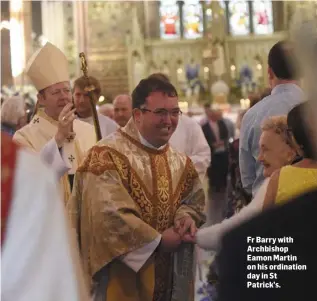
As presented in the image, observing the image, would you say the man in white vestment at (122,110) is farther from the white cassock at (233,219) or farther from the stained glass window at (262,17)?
the stained glass window at (262,17)

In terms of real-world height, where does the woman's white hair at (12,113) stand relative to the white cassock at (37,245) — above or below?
above

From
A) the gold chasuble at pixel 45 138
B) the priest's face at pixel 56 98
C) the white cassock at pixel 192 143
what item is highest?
the priest's face at pixel 56 98

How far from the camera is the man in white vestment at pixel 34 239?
173 cm

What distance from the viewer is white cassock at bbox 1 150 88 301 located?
1.73 metres

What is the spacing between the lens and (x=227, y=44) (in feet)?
64.8

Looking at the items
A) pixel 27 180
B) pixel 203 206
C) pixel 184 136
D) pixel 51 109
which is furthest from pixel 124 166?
pixel 184 136

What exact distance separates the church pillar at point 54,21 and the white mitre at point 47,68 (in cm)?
1507

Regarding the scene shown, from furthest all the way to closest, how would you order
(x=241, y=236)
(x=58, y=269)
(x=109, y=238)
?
(x=109, y=238) → (x=58, y=269) → (x=241, y=236)

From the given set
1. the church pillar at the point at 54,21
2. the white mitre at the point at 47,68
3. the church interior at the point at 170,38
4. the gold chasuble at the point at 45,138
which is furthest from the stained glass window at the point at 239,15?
the gold chasuble at the point at 45,138

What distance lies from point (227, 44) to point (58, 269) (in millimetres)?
18296

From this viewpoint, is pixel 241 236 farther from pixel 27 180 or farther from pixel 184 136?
pixel 184 136

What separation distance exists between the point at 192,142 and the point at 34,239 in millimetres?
4676

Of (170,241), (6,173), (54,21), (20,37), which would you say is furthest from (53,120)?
(54,21)

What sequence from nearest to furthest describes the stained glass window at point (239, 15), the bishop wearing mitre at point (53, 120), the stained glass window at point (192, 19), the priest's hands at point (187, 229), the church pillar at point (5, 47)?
the priest's hands at point (187, 229) → the bishop wearing mitre at point (53, 120) → the church pillar at point (5, 47) → the stained glass window at point (192, 19) → the stained glass window at point (239, 15)
